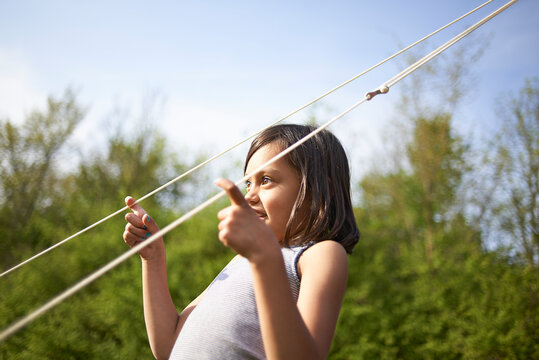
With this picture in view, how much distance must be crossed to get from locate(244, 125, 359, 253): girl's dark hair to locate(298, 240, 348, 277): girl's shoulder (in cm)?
13

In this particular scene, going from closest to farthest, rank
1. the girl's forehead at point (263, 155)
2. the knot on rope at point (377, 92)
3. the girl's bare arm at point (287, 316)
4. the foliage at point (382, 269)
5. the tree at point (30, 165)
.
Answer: the girl's bare arm at point (287, 316) → the knot on rope at point (377, 92) → the girl's forehead at point (263, 155) → the foliage at point (382, 269) → the tree at point (30, 165)

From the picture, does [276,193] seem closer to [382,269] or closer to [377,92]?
[377,92]

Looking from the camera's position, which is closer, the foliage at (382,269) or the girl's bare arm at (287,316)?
the girl's bare arm at (287,316)

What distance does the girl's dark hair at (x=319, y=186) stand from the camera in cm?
117

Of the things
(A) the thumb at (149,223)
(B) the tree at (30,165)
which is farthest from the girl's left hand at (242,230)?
(B) the tree at (30,165)

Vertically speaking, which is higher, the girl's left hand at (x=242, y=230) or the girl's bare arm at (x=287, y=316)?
the girl's left hand at (x=242, y=230)

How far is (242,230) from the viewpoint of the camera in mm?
771

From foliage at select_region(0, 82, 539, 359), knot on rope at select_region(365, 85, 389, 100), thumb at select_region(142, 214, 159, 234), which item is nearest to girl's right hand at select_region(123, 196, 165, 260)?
thumb at select_region(142, 214, 159, 234)

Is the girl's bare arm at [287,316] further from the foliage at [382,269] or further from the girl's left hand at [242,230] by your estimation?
the foliage at [382,269]

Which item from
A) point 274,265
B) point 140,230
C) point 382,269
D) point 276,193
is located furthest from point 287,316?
point 382,269

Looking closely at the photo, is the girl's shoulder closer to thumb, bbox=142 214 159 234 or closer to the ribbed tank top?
the ribbed tank top

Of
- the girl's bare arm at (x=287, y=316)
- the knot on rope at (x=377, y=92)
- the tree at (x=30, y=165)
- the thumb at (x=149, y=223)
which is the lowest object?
the girl's bare arm at (x=287, y=316)

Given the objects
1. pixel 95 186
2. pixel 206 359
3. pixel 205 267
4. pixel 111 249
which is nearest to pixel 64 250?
pixel 111 249

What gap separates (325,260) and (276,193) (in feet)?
0.92
